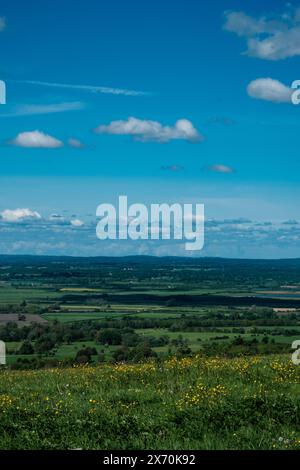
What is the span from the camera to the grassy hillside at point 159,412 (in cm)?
1177

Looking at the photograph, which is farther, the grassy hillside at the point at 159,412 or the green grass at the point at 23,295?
the green grass at the point at 23,295

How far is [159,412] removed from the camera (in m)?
13.1

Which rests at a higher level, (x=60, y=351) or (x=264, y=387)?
(x=264, y=387)

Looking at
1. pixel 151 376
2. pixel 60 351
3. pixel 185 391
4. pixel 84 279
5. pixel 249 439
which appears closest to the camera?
pixel 249 439

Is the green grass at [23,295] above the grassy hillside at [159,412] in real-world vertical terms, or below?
below

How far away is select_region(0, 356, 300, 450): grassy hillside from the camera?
38.6 feet

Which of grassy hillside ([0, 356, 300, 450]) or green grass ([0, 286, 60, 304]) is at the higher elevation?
grassy hillside ([0, 356, 300, 450])

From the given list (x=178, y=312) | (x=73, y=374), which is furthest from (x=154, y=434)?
(x=178, y=312)

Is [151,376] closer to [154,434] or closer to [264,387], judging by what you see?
[264,387]

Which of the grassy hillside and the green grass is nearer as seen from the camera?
the grassy hillside

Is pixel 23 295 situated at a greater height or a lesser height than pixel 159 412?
lesser

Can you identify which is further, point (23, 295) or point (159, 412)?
point (23, 295)

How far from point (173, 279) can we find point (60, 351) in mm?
128360

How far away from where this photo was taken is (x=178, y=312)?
329 feet
